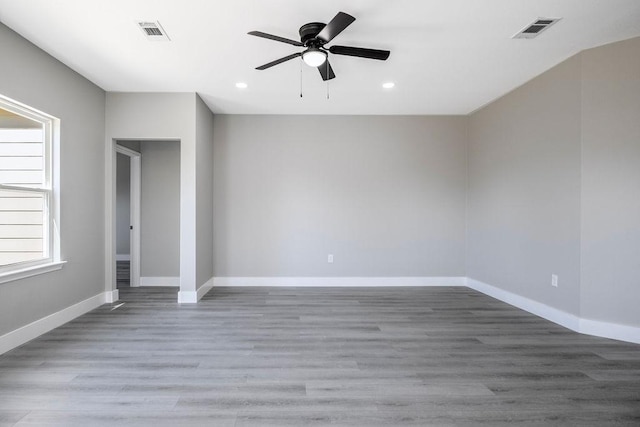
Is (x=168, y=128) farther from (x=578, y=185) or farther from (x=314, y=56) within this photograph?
(x=578, y=185)

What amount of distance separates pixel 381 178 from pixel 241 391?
3.74 m

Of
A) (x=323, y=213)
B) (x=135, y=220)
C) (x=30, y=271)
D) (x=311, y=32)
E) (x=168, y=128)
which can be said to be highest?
(x=311, y=32)

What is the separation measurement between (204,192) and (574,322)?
457 centimetres

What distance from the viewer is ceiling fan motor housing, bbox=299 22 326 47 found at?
242 cm

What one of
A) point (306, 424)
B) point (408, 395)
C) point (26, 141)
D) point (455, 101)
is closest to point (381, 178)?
point (455, 101)

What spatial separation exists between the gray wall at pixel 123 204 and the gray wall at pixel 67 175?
400 centimetres

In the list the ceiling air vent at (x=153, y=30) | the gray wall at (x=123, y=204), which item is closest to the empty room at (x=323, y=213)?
the ceiling air vent at (x=153, y=30)

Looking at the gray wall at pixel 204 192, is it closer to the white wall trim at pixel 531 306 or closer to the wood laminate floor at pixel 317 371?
the wood laminate floor at pixel 317 371

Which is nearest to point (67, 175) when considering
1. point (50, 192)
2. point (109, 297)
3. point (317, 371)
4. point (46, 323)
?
point (50, 192)

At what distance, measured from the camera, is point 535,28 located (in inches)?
103

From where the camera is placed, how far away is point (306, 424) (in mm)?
1759

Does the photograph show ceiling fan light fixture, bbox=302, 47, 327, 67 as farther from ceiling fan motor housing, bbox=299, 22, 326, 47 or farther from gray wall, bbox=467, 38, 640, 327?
gray wall, bbox=467, 38, 640, 327

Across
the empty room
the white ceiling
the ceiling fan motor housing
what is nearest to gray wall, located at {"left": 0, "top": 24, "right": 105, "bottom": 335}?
the empty room

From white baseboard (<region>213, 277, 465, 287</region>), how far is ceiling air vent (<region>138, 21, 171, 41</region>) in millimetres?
3331
